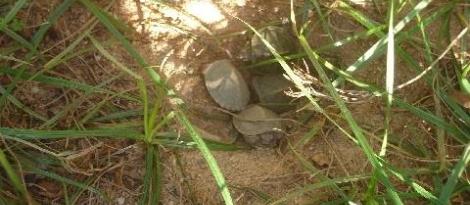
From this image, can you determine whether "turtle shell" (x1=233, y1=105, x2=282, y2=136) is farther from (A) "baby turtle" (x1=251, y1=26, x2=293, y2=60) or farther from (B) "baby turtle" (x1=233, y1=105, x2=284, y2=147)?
(A) "baby turtle" (x1=251, y1=26, x2=293, y2=60)

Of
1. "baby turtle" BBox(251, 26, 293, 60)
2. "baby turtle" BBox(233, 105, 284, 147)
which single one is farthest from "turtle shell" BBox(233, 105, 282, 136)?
"baby turtle" BBox(251, 26, 293, 60)

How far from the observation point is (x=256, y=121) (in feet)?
5.67

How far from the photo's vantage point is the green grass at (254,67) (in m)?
1.64

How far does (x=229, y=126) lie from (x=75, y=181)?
47 cm

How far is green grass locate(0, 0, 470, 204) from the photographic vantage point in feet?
5.37

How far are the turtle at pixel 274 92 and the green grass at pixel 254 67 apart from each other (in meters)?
0.05

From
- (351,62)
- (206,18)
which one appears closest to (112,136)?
(206,18)

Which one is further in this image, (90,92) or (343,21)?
(343,21)

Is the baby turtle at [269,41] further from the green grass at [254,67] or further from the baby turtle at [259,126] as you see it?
the baby turtle at [259,126]

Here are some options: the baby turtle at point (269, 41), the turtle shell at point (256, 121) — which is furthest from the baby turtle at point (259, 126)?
the baby turtle at point (269, 41)

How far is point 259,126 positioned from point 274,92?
0.38 ft

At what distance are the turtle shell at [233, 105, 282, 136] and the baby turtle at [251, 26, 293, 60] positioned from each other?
0.52 feet

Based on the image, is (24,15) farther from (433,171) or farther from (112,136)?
(433,171)

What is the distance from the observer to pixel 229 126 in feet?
5.81
